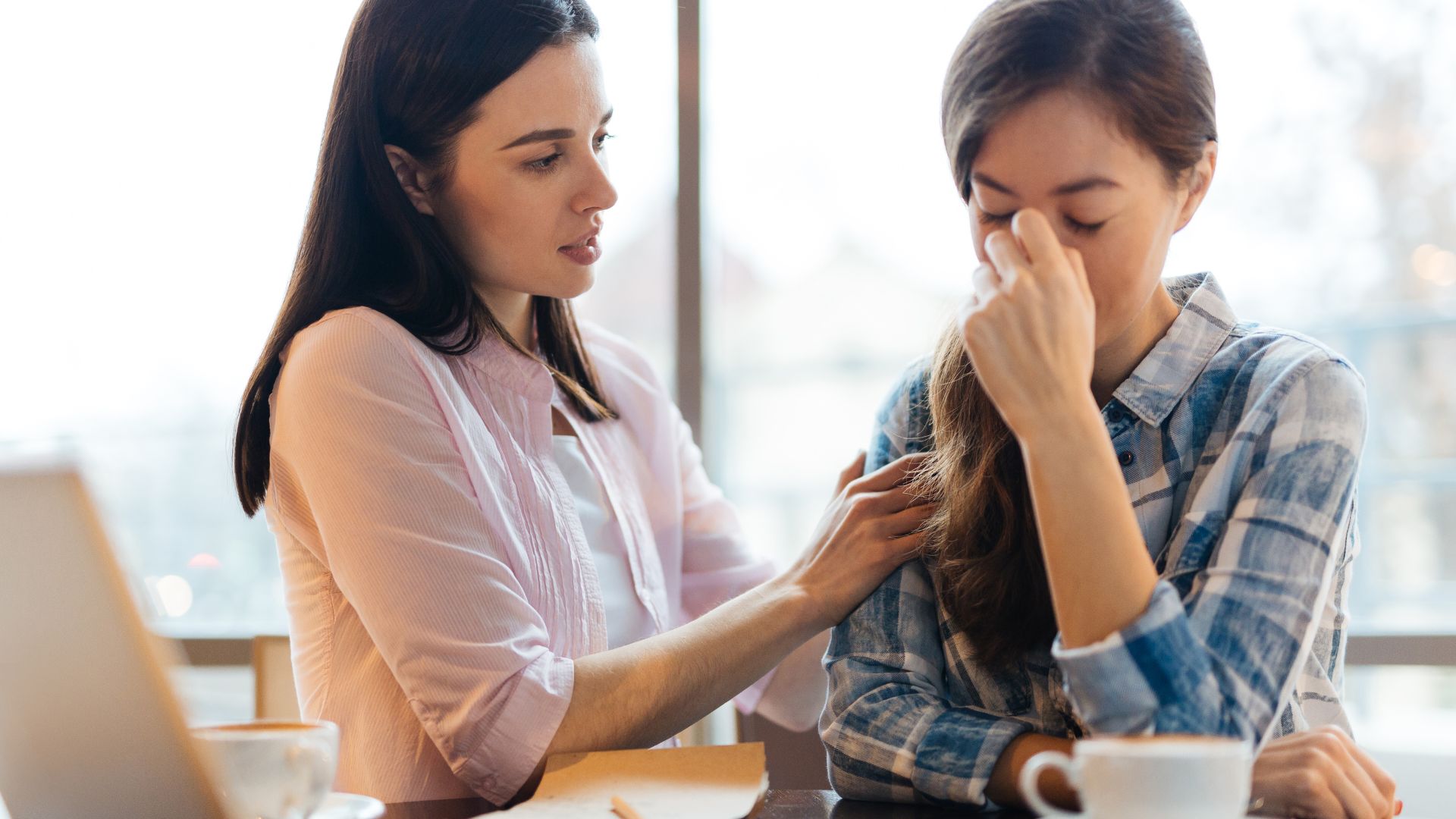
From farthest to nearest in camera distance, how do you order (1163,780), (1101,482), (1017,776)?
(1017,776) → (1101,482) → (1163,780)

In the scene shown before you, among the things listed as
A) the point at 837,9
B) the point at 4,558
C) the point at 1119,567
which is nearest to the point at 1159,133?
the point at 1119,567

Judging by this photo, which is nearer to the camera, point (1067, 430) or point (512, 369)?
point (1067, 430)

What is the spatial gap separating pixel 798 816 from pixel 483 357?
73cm

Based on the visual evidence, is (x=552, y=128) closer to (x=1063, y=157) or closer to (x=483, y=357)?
(x=483, y=357)

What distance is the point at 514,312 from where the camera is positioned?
156cm

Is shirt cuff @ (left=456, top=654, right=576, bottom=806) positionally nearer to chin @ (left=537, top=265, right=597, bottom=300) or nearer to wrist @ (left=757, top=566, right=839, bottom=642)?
wrist @ (left=757, top=566, right=839, bottom=642)

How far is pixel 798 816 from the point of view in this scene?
0.90 m

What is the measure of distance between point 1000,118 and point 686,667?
2.10 ft

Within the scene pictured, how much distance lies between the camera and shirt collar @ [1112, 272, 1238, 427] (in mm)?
1068

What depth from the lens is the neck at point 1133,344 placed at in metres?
1.11

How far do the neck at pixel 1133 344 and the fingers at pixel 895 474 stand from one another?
20cm

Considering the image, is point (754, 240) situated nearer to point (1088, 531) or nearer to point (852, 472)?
point (852, 472)

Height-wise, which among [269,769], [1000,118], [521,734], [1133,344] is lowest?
[521,734]

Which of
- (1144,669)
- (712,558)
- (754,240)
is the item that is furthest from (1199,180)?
(754,240)
